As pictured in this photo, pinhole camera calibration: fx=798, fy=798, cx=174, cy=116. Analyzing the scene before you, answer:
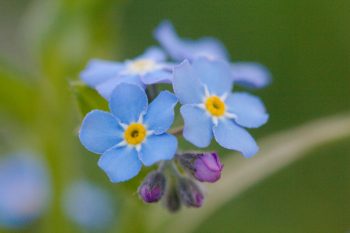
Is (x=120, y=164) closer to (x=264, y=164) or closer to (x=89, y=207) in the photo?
(x=264, y=164)

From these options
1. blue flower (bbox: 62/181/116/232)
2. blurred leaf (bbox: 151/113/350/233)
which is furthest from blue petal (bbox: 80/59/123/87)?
blue flower (bbox: 62/181/116/232)

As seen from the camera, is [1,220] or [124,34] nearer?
[1,220]

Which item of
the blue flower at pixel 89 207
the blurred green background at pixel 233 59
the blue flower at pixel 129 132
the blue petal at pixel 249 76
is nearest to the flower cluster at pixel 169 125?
the blue flower at pixel 129 132

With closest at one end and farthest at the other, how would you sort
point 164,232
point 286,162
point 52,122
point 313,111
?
point 286,162
point 164,232
point 52,122
point 313,111

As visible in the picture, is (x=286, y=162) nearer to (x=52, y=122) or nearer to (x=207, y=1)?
(x=52, y=122)

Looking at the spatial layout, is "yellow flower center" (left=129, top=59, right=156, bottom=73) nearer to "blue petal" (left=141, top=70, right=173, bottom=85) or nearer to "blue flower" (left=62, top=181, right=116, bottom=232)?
"blue petal" (left=141, top=70, right=173, bottom=85)

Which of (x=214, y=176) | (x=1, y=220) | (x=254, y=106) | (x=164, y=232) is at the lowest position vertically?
(x=214, y=176)

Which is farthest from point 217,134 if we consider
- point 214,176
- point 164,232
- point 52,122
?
point 52,122

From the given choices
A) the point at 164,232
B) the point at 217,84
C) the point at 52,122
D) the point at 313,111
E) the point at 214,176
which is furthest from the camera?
the point at 313,111
